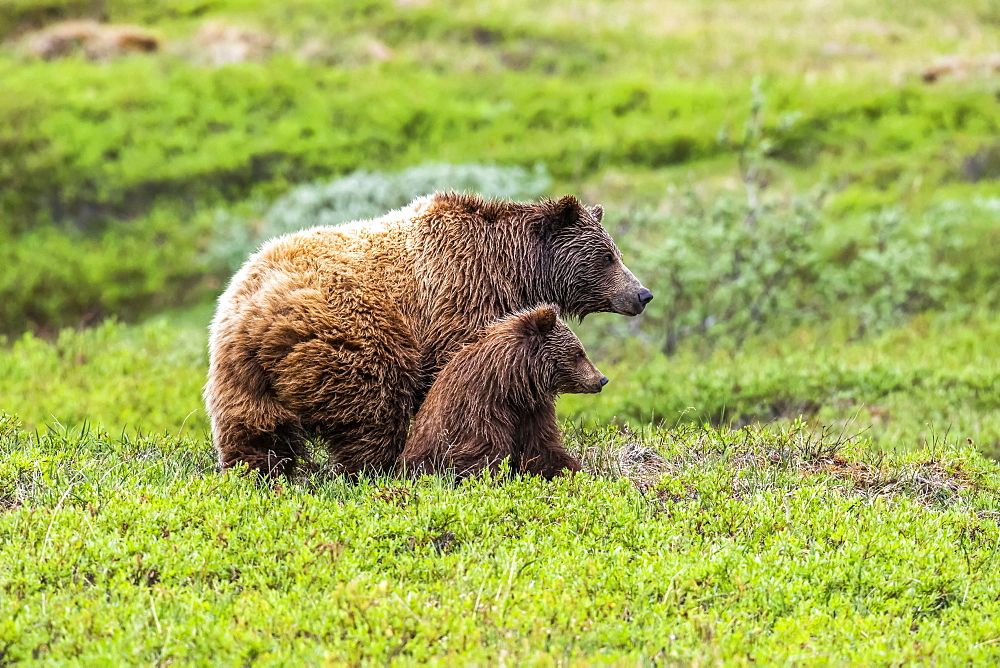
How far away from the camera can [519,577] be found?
5.39 meters

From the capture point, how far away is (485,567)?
17.8 ft

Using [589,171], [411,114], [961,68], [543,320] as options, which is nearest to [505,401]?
[543,320]

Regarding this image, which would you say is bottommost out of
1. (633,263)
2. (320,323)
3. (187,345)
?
(187,345)

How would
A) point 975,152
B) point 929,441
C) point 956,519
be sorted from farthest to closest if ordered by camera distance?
point 975,152, point 929,441, point 956,519

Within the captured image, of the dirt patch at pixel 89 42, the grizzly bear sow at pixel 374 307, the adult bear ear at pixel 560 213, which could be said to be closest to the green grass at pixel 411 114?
the dirt patch at pixel 89 42

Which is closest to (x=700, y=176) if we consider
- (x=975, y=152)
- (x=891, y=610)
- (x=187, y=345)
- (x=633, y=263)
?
(x=975, y=152)

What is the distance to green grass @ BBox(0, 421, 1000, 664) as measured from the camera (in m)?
4.68

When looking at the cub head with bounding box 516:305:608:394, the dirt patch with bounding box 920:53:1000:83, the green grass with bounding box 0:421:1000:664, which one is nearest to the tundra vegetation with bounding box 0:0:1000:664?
the green grass with bounding box 0:421:1000:664

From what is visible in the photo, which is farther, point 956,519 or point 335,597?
point 956,519

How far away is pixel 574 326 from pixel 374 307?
820cm

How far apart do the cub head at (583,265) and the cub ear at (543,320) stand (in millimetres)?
745

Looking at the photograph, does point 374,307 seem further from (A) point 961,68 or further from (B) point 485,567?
(A) point 961,68

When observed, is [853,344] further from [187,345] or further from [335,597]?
[335,597]

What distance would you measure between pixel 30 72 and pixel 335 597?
22.0 meters
